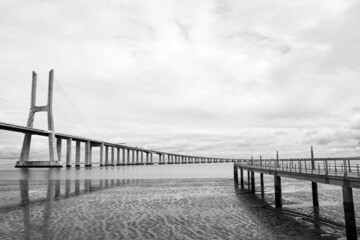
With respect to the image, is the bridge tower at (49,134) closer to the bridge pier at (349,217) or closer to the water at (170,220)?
the water at (170,220)

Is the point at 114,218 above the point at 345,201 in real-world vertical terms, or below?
below

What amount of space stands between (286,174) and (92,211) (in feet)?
56.7

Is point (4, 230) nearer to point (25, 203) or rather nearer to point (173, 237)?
point (173, 237)

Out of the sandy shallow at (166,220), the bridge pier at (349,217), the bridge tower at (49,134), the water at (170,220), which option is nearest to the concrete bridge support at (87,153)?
the bridge tower at (49,134)

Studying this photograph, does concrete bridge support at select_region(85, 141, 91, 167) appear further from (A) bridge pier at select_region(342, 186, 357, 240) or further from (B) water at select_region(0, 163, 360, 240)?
(A) bridge pier at select_region(342, 186, 357, 240)

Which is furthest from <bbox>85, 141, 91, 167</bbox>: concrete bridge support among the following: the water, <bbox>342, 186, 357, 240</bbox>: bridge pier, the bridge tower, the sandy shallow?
<bbox>342, 186, 357, 240</bbox>: bridge pier

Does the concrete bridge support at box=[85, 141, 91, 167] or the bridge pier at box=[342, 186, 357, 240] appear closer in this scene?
the bridge pier at box=[342, 186, 357, 240]

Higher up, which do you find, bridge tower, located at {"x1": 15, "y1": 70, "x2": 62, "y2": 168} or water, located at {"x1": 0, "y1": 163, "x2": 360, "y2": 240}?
bridge tower, located at {"x1": 15, "y1": 70, "x2": 62, "y2": 168}

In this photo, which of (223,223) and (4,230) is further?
(223,223)

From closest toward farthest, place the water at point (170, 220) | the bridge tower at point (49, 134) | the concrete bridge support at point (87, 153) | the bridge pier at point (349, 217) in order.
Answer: the bridge pier at point (349, 217) < the water at point (170, 220) < the bridge tower at point (49, 134) < the concrete bridge support at point (87, 153)

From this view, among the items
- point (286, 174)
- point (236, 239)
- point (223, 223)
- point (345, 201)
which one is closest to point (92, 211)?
point (223, 223)

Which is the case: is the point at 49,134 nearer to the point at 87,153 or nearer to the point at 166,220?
the point at 87,153

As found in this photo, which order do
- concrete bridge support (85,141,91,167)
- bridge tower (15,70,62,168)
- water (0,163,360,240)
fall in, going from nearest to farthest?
1. water (0,163,360,240)
2. bridge tower (15,70,62,168)
3. concrete bridge support (85,141,91,167)

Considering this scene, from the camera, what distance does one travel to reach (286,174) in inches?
1065
